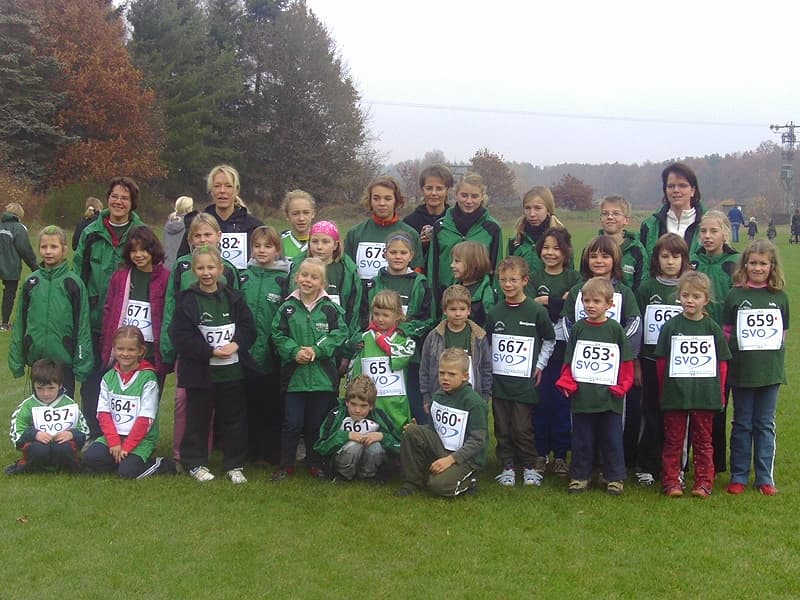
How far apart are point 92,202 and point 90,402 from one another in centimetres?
563

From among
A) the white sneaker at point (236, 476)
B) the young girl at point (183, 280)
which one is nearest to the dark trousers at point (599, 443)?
the white sneaker at point (236, 476)

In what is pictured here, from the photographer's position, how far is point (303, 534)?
4539 millimetres

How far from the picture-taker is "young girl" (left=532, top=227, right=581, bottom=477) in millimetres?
5656

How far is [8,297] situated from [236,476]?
8.50m

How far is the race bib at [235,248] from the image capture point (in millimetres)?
5949

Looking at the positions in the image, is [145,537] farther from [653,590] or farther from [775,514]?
[775,514]

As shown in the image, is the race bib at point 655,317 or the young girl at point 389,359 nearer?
the race bib at point 655,317

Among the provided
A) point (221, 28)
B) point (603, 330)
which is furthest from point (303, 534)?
point (221, 28)

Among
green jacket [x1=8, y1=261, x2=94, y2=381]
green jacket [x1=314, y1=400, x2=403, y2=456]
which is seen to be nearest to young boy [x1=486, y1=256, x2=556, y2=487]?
green jacket [x1=314, y1=400, x2=403, y2=456]

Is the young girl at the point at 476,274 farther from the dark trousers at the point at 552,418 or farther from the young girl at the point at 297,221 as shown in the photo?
the young girl at the point at 297,221

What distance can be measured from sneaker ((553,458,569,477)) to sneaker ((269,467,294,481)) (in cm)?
194

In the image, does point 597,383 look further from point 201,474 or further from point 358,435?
point 201,474

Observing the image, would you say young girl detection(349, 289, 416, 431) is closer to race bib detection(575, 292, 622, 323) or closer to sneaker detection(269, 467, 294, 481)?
sneaker detection(269, 467, 294, 481)

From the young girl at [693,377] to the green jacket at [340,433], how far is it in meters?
1.85
